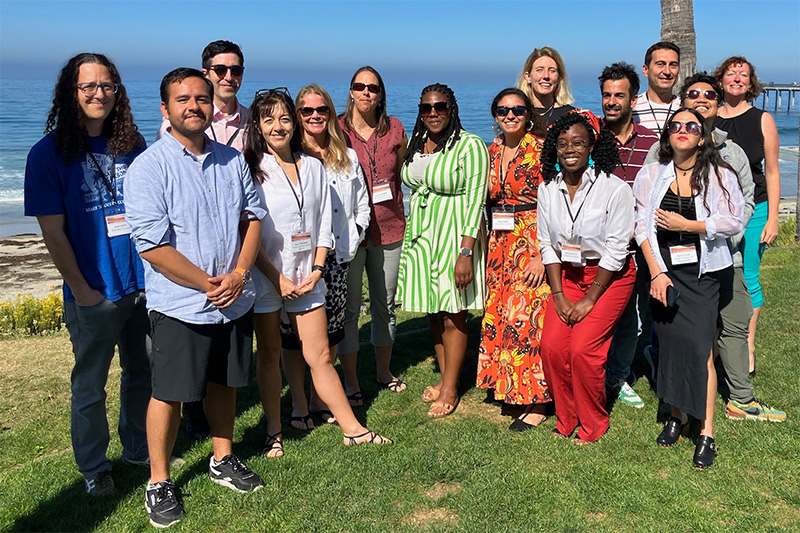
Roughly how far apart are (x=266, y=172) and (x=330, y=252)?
0.83 metres

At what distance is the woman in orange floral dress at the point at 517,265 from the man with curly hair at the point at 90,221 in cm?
246

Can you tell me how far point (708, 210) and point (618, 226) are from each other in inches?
21.3

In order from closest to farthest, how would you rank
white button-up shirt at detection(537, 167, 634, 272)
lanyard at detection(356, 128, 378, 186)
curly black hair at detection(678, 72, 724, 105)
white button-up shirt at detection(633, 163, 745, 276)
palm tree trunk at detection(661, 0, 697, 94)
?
1. white button-up shirt at detection(633, 163, 745, 276)
2. white button-up shirt at detection(537, 167, 634, 272)
3. curly black hair at detection(678, 72, 724, 105)
4. lanyard at detection(356, 128, 378, 186)
5. palm tree trunk at detection(661, 0, 697, 94)

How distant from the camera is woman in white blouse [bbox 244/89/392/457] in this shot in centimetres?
439

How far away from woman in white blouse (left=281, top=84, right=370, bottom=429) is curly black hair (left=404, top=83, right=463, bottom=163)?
485mm

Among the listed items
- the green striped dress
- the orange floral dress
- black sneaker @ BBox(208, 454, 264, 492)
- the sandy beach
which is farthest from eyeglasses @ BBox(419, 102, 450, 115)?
the sandy beach

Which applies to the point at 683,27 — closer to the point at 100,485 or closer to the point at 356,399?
the point at 356,399

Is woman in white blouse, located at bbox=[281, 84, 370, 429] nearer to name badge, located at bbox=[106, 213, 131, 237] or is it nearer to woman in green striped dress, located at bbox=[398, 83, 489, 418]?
woman in green striped dress, located at bbox=[398, 83, 489, 418]

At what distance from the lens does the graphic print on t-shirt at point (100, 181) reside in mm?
3932

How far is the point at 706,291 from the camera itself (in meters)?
4.41

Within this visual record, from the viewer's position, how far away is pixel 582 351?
4.61 m

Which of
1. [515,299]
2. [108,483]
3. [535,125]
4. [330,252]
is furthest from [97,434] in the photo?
[535,125]

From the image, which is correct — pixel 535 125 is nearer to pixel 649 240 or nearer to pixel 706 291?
pixel 649 240

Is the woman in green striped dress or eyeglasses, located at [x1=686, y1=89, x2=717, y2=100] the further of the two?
the woman in green striped dress
